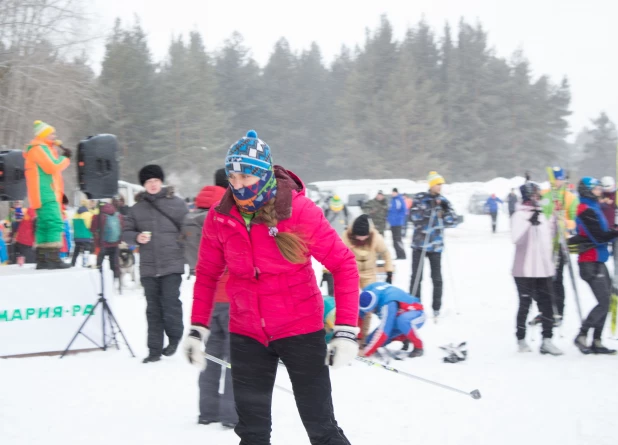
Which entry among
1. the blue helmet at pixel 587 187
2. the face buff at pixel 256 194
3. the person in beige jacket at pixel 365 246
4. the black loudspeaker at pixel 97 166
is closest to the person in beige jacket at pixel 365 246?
the person in beige jacket at pixel 365 246

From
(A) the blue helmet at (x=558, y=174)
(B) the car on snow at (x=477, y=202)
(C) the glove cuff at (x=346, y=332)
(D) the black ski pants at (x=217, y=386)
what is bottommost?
(B) the car on snow at (x=477, y=202)

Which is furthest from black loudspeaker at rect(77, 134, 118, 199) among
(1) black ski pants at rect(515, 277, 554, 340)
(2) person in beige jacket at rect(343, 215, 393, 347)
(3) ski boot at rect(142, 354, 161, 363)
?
(1) black ski pants at rect(515, 277, 554, 340)

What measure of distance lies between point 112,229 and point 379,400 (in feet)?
28.4

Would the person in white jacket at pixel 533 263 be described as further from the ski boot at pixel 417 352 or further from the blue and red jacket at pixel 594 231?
the ski boot at pixel 417 352

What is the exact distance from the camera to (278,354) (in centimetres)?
329

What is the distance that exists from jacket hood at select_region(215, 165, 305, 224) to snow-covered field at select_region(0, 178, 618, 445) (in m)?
2.05

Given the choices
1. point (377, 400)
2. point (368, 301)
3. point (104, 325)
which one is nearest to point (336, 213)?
point (104, 325)

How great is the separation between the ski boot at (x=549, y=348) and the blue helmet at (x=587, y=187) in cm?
154

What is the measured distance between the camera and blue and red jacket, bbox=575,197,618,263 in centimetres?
683

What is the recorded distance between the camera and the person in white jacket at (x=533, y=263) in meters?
7.04

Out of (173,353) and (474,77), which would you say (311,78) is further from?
(173,353)

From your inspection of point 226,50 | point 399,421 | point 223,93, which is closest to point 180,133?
point 223,93

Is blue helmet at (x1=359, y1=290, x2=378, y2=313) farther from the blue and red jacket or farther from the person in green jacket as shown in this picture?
the person in green jacket

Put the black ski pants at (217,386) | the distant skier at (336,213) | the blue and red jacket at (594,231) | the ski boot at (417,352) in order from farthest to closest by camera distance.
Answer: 1. the distant skier at (336,213)
2. the ski boot at (417,352)
3. the blue and red jacket at (594,231)
4. the black ski pants at (217,386)
